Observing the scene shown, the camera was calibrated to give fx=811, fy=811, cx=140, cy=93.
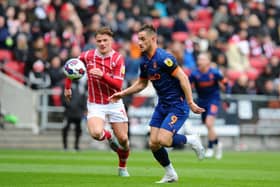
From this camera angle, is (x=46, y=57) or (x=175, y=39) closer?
(x=46, y=57)

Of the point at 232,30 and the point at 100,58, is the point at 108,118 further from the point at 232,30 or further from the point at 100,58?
the point at 232,30

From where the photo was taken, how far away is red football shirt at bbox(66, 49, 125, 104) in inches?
579

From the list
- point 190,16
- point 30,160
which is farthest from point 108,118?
point 190,16

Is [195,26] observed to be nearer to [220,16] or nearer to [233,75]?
[220,16]

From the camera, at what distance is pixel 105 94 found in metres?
14.9

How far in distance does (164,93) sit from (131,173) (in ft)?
7.93

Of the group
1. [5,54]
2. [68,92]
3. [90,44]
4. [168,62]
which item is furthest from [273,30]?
[168,62]

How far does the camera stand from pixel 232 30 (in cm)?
3416

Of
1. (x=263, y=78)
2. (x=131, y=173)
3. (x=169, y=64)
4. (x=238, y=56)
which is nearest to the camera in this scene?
(x=169, y=64)

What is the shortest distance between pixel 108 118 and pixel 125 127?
14.6 inches

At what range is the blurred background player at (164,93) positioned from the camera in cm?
1332

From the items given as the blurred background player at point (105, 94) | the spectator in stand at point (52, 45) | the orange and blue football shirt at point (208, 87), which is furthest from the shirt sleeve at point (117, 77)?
the spectator in stand at point (52, 45)

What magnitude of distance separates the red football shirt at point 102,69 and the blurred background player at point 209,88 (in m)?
7.73

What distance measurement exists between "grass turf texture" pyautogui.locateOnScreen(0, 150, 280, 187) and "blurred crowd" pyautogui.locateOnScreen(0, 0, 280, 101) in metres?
7.39
